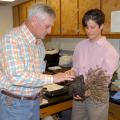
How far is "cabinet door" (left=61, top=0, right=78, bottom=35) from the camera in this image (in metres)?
2.96

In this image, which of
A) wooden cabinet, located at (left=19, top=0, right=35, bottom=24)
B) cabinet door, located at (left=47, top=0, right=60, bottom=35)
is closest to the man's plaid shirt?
cabinet door, located at (left=47, top=0, right=60, bottom=35)

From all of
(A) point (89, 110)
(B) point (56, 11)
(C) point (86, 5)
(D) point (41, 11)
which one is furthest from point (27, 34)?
(B) point (56, 11)

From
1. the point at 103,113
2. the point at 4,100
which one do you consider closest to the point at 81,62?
the point at 103,113

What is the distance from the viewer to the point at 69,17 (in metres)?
3.06

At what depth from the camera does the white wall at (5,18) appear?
4184mm

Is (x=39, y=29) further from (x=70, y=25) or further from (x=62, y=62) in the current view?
(x=62, y=62)

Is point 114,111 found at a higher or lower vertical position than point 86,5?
lower

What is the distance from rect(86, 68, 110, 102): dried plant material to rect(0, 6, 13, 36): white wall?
2.82 meters

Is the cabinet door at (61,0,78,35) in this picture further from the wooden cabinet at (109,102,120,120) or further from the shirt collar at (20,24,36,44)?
the shirt collar at (20,24,36,44)

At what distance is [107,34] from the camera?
2.54m

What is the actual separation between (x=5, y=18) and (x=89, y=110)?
113 inches

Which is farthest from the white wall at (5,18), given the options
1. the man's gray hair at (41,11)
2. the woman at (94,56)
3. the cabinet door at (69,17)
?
the man's gray hair at (41,11)

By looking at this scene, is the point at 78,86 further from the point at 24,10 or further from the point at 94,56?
the point at 24,10

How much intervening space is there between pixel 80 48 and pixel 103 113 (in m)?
0.59
